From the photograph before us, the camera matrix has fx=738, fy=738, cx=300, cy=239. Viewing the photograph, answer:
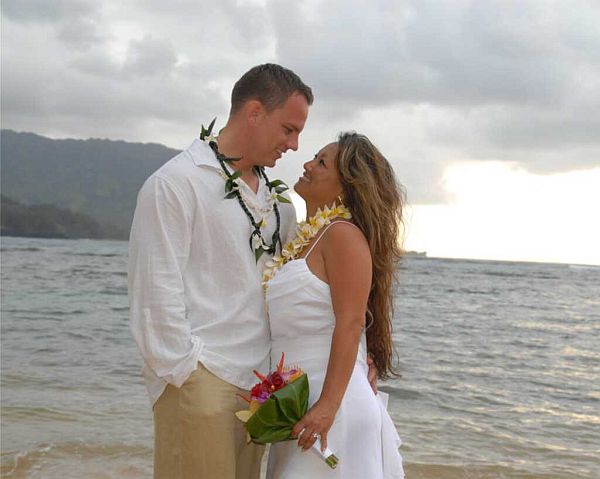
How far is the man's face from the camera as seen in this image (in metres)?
3.32

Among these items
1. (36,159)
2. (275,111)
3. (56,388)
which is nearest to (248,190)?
(275,111)

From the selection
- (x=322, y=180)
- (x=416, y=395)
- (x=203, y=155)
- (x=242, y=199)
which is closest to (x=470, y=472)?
(x=416, y=395)

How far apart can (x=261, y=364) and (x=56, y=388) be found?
21.8 feet

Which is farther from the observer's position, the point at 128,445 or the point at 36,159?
the point at 36,159

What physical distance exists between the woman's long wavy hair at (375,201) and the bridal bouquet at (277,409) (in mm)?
643

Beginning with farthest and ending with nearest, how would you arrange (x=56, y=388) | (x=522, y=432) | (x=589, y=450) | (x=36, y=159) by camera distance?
(x=36, y=159), (x=56, y=388), (x=522, y=432), (x=589, y=450)

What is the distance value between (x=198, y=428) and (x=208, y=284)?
59 cm

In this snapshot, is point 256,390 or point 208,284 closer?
point 256,390

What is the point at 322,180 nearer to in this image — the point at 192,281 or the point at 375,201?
the point at 375,201

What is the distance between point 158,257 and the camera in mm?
3000

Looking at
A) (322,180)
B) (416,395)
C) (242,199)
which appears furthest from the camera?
(416,395)

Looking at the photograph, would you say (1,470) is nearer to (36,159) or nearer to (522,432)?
(522,432)

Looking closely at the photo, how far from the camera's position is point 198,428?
299cm

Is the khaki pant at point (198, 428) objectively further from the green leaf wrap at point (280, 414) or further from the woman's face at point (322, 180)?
the woman's face at point (322, 180)
